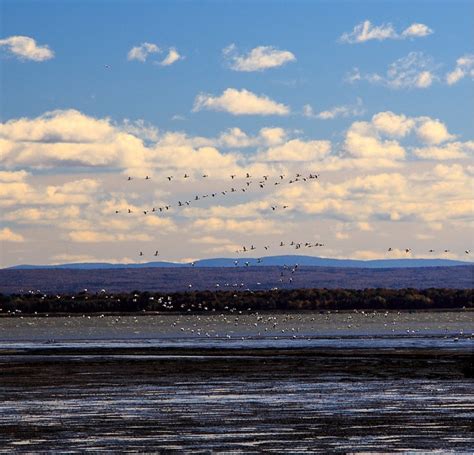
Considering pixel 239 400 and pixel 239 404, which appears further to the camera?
pixel 239 400

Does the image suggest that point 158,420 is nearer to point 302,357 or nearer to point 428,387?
point 428,387

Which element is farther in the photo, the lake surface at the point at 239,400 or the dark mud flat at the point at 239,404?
the lake surface at the point at 239,400

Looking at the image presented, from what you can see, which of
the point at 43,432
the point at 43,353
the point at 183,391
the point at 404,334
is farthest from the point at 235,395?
the point at 404,334

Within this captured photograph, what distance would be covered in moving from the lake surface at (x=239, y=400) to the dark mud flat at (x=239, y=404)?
4cm

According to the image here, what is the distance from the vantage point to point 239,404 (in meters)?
51.3

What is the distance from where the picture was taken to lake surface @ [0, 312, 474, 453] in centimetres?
4172

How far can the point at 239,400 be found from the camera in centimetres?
5284

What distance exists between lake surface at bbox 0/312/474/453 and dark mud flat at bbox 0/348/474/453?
0.04 m

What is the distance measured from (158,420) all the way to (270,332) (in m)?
82.9

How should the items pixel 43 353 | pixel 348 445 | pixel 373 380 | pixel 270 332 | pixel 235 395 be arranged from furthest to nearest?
pixel 270 332
pixel 43 353
pixel 373 380
pixel 235 395
pixel 348 445

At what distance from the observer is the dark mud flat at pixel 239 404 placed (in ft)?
136

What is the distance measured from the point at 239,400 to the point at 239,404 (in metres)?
1.53

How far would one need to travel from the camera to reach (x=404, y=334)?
12025 centimetres

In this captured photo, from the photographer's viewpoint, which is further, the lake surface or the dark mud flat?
the lake surface
